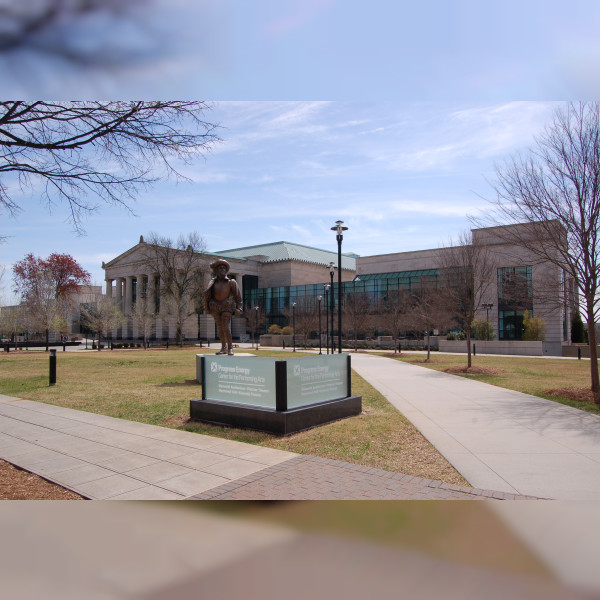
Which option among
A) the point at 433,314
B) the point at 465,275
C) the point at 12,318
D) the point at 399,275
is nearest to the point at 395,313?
the point at 433,314

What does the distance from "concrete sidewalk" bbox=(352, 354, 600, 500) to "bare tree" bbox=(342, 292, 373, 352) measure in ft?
104

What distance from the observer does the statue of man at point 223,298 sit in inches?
583

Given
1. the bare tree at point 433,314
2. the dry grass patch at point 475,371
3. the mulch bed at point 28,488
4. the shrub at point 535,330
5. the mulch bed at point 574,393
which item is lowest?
the dry grass patch at point 475,371

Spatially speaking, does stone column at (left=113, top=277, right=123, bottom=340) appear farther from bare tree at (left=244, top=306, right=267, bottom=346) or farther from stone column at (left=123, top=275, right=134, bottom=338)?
bare tree at (left=244, top=306, right=267, bottom=346)

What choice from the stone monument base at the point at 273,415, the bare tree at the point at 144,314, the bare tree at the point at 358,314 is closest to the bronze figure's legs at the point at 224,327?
the stone monument base at the point at 273,415


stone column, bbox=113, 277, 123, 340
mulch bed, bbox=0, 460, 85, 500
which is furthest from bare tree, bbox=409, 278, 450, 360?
stone column, bbox=113, 277, 123, 340

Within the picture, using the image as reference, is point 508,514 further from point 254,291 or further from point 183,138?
point 254,291

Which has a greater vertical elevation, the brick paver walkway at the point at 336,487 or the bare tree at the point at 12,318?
the bare tree at the point at 12,318

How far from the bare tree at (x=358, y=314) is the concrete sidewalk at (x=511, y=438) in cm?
3181

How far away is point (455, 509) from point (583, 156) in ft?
36.3

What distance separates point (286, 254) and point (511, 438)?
73039 millimetres

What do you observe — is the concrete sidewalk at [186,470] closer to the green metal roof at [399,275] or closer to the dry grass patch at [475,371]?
the dry grass patch at [475,371]

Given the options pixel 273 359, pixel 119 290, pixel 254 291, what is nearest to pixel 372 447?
pixel 273 359

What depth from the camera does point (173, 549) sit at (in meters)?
2.80
